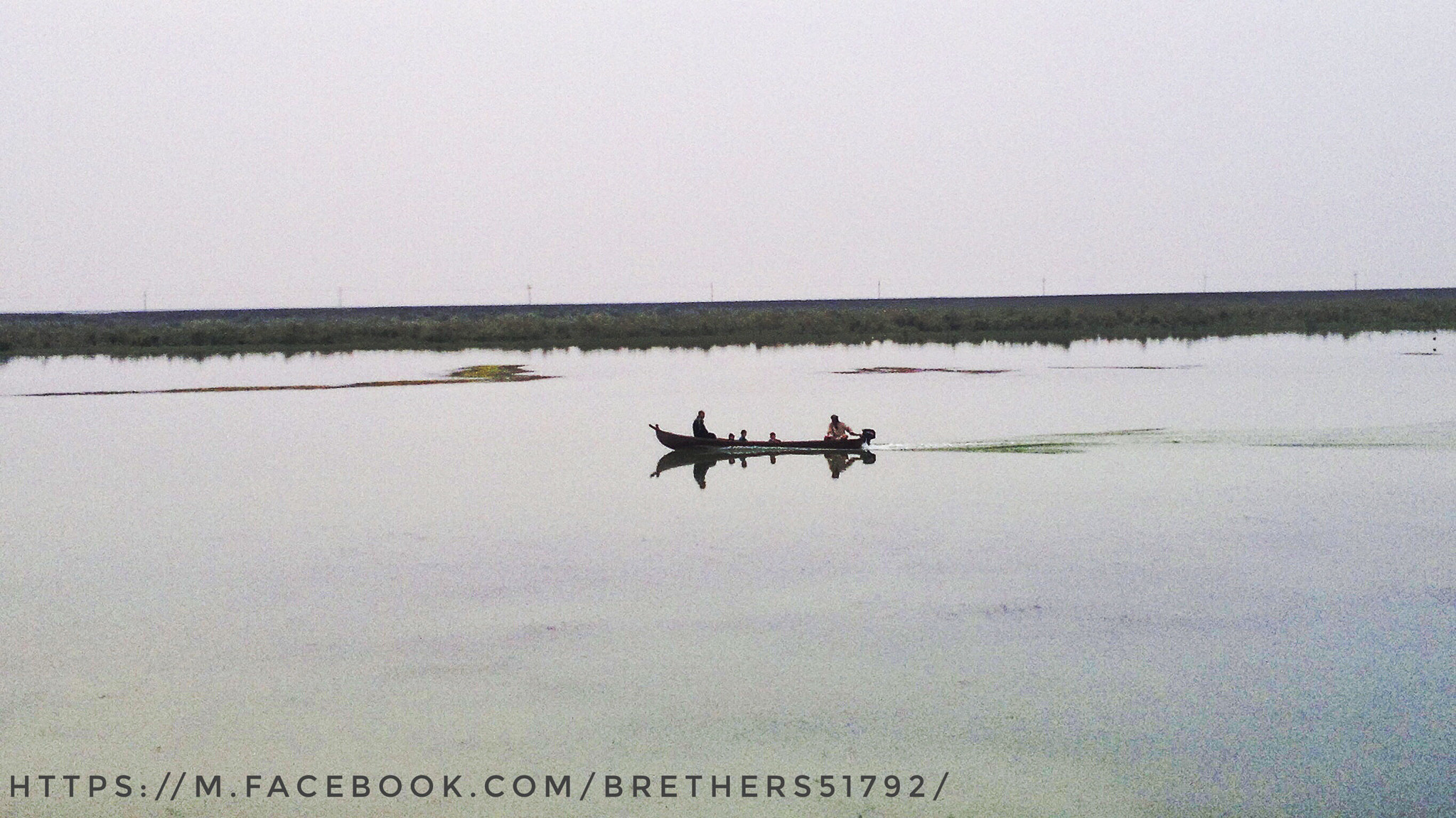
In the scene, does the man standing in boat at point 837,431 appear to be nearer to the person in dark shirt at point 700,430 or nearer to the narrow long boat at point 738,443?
the narrow long boat at point 738,443

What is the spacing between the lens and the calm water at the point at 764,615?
9.97m

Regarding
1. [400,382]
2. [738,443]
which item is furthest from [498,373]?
[738,443]

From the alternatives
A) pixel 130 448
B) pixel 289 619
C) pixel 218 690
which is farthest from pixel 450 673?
pixel 130 448

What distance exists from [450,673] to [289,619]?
9.78 feet

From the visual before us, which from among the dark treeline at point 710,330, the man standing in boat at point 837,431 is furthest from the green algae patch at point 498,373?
the man standing in boat at point 837,431

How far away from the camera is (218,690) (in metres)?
11.8

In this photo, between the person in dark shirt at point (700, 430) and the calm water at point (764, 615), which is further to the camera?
the person in dark shirt at point (700, 430)

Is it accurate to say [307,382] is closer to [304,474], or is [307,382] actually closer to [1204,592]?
[304,474]

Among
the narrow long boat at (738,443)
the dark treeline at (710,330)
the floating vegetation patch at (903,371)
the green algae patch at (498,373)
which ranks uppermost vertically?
the dark treeline at (710,330)

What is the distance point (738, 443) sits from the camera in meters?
26.9

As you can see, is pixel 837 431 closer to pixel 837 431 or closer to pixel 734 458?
pixel 837 431

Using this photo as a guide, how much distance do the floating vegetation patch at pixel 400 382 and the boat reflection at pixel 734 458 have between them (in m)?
21.1

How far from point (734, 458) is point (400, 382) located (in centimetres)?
2298

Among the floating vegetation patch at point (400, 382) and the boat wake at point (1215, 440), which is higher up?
the floating vegetation patch at point (400, 382)
